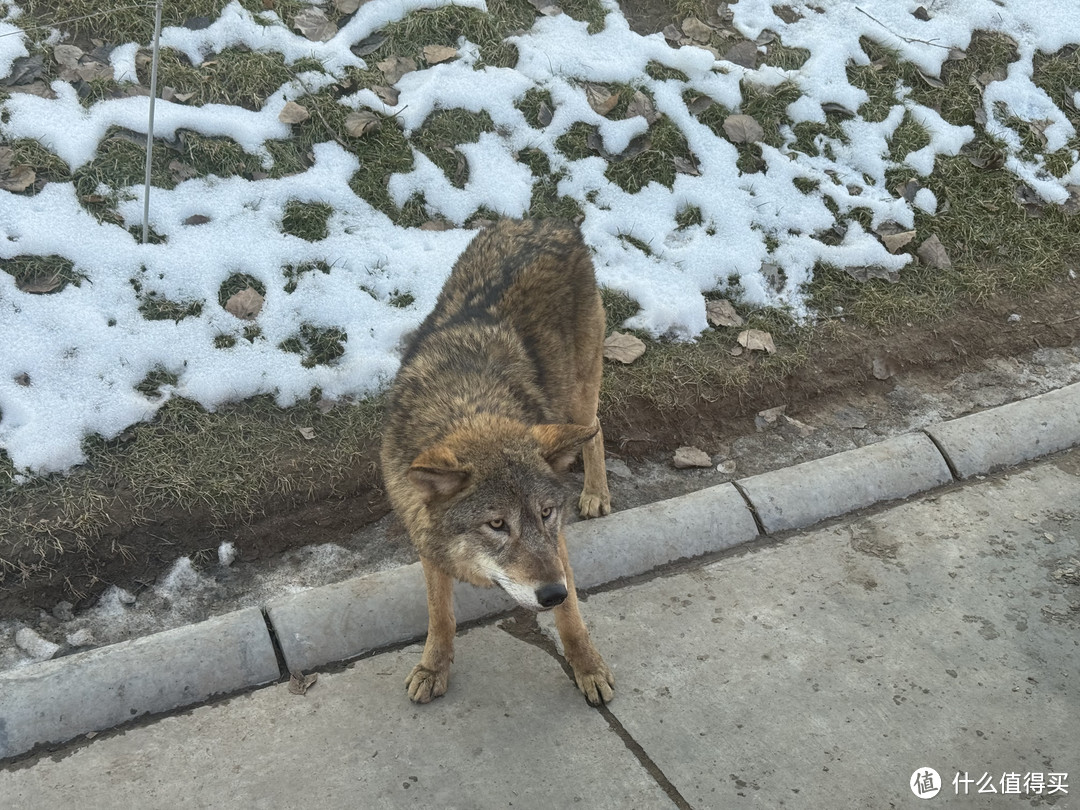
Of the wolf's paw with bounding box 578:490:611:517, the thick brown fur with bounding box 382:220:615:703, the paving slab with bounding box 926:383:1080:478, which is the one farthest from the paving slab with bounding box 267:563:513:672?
the paving slab with bounding box 926:383:1080:478

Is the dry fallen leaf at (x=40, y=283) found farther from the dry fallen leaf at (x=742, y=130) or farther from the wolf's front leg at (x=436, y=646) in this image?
the dry fallen leaf at (x=742, y=130)

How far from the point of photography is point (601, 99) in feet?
20.2

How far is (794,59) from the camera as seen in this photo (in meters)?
6.77

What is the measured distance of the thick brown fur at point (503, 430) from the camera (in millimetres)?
2973

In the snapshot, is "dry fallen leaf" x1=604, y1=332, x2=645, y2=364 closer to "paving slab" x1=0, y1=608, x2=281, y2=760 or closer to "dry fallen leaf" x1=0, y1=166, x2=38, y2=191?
"paving slab" x1=0, y1=608, x2=281, y2=760

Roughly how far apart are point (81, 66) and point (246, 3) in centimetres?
124

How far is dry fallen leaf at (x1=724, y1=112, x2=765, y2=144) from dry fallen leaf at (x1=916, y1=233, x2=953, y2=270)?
4.71 feet

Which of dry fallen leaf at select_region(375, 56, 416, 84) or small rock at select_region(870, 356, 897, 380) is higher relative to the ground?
dry fallen leaf at select_region(375, 56, 416, 84)

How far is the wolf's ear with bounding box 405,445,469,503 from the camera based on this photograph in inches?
112

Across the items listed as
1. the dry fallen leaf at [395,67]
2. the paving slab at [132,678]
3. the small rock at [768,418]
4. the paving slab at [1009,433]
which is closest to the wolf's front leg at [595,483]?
the small rock at [768,418]

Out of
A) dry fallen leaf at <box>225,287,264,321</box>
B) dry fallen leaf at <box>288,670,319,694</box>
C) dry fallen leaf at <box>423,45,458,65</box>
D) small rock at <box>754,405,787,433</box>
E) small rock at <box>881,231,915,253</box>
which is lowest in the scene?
dry fallen leaf at <box>288,670,319,694</box>

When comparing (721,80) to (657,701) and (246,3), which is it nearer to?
(246,3)

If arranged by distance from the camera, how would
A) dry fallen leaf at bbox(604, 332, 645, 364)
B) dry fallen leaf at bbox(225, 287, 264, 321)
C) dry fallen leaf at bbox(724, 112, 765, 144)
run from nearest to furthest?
dry fallen leaf at bbox(225, 287, 264, 321) < dry fallen leaf at bbox(604, 332, 645, 364) < dry fallen leaf at bbox(724, 112, 765, 144)

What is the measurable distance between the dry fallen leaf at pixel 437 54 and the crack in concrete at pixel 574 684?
424cm
